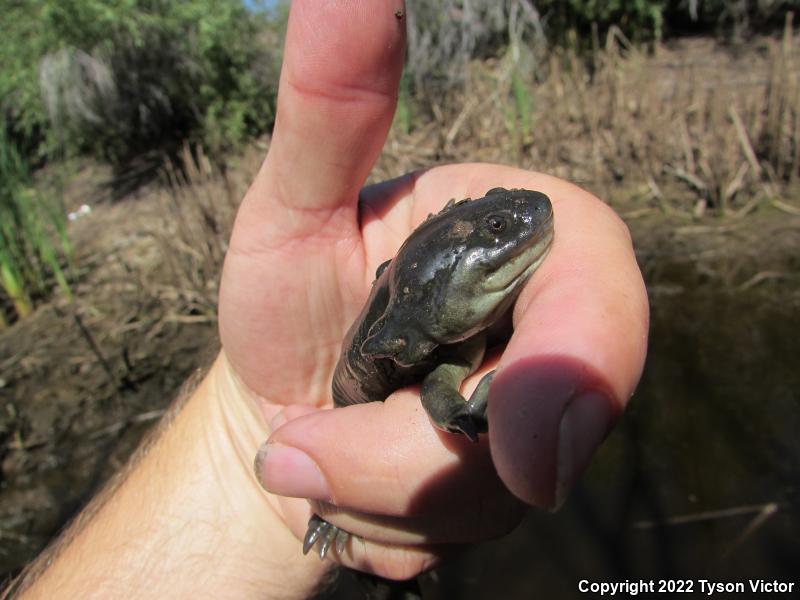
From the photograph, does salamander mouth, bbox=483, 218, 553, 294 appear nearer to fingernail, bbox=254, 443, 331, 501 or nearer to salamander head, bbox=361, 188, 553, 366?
salamander head, bbox=361, 188, 553, 366

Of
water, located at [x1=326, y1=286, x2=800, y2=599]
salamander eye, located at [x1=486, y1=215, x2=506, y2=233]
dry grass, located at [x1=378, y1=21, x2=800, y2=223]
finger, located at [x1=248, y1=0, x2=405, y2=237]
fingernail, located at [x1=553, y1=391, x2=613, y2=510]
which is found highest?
finger, located at [x1=248, y1=0, x2=405, y2=237]

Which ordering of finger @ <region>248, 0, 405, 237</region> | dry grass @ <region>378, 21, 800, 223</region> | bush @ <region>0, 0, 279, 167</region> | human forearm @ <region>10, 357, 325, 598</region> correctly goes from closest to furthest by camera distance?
finger @ <region>248, 0, 405, 237</region>, human forearm @ <region>10, 357, 325, 598</region>, dry grass @ <region>378, 21, 800, 223</region>, bush @ <region>0, 0, 279, 167</region>

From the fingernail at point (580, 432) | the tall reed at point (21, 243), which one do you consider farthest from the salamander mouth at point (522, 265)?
the tall reed at point (21, 243)

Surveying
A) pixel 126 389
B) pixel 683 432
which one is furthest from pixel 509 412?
pixel 126 389

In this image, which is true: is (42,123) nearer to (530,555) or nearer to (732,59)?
(530,555)

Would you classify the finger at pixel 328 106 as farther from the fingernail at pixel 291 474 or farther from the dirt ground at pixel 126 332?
the dirt ground at pixel 126 332

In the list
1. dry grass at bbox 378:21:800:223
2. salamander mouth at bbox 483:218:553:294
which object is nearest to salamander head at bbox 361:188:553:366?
salamander mouth at bbox 483:218:553:294

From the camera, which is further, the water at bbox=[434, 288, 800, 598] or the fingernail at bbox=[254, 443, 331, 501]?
Result: the water at bbox=[434, 288, 800, 598]
